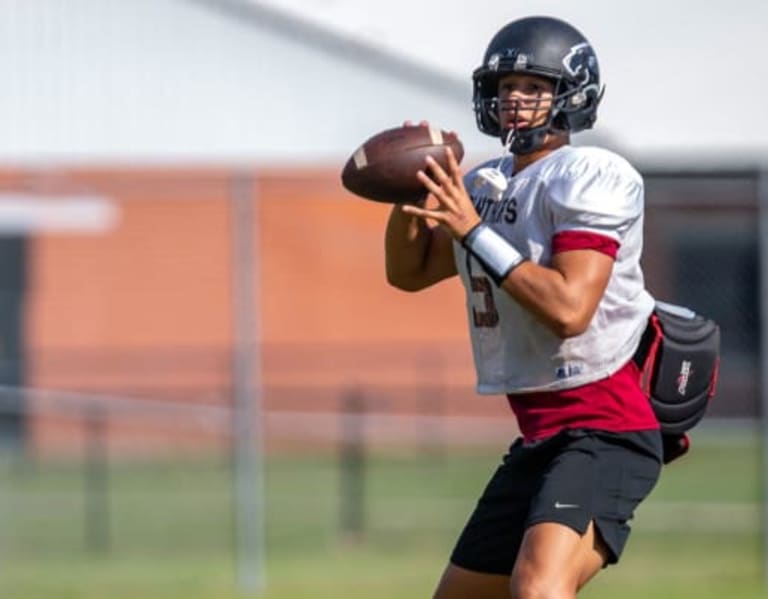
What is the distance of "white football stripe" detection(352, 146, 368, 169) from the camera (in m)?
5.94

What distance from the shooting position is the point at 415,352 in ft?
69.6

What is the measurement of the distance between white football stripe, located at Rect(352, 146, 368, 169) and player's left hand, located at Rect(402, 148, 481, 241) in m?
0.31

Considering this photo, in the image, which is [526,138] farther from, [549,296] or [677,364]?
[677,364]

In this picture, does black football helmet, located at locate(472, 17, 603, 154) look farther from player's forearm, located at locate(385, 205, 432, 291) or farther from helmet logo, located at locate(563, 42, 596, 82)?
player's forearm, located at locate(385, 205, 432, 291)

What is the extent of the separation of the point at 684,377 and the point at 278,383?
575 inches

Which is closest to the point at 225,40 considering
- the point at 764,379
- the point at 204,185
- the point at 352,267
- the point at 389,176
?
the point at 204,185

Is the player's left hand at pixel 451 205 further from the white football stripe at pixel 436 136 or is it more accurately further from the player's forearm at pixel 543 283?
the white football stripe at pixel 436 136

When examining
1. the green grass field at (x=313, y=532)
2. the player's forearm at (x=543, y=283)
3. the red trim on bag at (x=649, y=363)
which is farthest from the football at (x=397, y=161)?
the green grass field at (x=313, y=532)

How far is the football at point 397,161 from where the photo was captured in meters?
5.80

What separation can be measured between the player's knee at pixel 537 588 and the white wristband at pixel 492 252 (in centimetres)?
78

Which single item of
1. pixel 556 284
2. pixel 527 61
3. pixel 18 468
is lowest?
pixel 18 468

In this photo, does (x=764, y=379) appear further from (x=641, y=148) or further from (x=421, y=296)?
(x=421, y=296)

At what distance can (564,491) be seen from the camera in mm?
5566

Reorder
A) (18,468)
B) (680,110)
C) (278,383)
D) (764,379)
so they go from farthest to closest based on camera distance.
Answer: (278,383) < (18,468) < (680,110) < (764,379)
